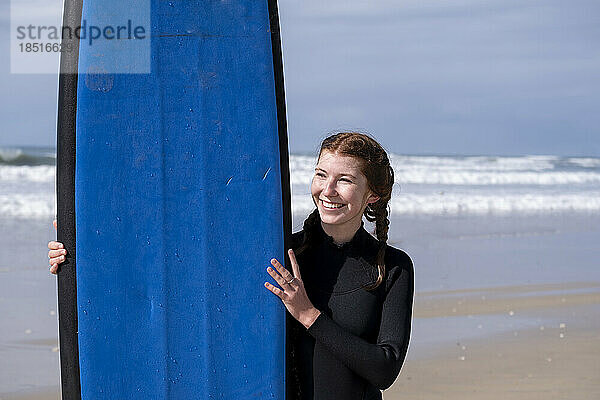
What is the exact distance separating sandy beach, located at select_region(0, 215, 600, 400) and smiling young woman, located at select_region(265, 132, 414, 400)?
7.13ft

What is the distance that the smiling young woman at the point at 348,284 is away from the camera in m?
2.33

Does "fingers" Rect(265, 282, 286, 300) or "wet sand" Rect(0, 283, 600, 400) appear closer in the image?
"fingers" Rect(265, 282, 286, 300)

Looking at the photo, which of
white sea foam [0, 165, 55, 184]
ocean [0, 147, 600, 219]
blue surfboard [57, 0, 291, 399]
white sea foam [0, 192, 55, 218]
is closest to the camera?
blue surfboard [57, 0, 291, 399]

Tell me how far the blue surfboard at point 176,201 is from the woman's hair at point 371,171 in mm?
174

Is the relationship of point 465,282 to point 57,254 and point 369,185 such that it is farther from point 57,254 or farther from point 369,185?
point 57,254

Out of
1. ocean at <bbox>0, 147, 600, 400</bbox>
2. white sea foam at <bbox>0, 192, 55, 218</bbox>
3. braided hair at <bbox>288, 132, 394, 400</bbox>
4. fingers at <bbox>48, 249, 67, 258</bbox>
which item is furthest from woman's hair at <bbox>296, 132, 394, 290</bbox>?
white sea foam at <bbox>0, 192, 55, 218</bbox>

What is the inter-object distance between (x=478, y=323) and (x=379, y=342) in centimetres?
364

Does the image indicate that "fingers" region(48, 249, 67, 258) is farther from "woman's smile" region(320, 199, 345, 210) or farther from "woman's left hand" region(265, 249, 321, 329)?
"woman's smile" region(320, 199, 345, 210)

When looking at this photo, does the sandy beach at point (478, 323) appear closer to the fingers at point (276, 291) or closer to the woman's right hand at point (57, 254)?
the woman's right hand at point (57, 254)

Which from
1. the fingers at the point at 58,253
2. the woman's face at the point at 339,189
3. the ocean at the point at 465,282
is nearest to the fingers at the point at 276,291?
the woman's face at the point at 339,189

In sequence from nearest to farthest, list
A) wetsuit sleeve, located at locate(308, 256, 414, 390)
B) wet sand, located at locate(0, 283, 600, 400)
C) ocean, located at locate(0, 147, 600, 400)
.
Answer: wetsuit sleeve, located at locate(308, 256, 414, 390)
wet sand, located at locate(0, 283, 600, 400)
ocean, located at locate(0, 147, 600, 400)

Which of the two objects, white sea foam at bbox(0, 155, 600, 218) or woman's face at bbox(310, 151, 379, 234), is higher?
white sea foam at bbox(0, 155, 600, 218)

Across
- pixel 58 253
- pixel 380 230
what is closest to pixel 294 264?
pixel 380 230

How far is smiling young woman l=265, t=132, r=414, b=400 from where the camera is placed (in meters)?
2.33
